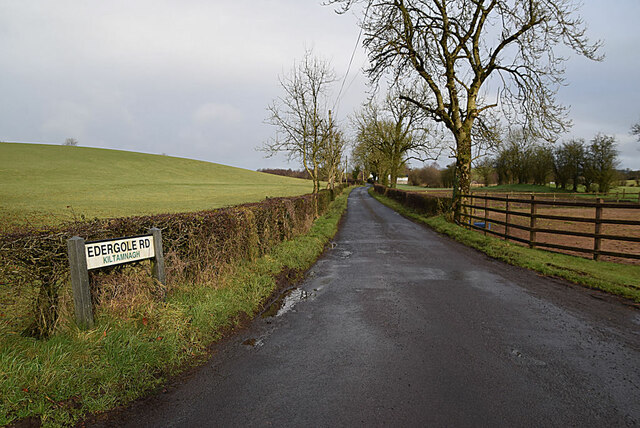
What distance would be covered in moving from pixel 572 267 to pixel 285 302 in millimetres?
6686

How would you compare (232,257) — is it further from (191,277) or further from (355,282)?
(355,282)

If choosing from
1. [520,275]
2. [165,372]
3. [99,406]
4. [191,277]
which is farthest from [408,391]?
[520,275]

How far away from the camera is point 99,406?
2.78m

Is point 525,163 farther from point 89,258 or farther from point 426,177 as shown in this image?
point 89,258

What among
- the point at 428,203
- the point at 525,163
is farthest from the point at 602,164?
the point at 428,203

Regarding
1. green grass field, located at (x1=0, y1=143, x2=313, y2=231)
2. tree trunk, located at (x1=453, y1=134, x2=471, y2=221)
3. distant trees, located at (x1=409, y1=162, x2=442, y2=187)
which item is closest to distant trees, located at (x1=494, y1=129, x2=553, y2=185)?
distant trees, located at (x1=409, y1=162, x2=442, y2=187)

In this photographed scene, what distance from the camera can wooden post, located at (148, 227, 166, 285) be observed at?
4562mm

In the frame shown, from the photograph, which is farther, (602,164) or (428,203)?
(602,164)

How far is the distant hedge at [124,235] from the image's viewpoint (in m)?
3.52

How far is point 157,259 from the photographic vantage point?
4598mm

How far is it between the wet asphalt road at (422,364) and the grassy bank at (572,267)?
590 millimetres

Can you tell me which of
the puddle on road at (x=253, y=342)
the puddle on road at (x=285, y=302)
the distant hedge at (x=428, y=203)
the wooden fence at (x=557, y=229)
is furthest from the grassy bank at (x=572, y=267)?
the distant hedge at (x=428, y=203)

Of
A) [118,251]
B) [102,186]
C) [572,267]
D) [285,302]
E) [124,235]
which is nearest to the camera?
[118,251]

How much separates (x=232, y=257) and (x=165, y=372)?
3185 millimetres
